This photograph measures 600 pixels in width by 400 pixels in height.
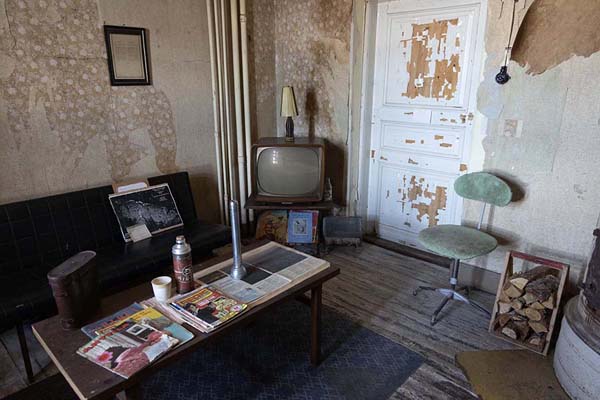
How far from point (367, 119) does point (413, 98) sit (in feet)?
1.35

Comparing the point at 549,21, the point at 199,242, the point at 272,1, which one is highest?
the point at 272,1

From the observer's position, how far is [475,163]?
103 inches

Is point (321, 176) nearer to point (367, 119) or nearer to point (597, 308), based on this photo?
point (367, 119)

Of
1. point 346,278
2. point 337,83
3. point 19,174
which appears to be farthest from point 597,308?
point 19,174

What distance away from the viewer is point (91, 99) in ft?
8.27

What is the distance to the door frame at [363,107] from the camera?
2588 mm

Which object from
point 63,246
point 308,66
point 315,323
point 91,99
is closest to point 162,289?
point 315,323

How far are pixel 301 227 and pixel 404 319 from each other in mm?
1153

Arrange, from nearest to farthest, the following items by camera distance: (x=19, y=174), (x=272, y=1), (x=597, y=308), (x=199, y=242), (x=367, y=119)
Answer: (x=597, y=308) → (x=19, y=174) → (x=199, y=242) → (x=367, y=119) → (x=272, y=1)

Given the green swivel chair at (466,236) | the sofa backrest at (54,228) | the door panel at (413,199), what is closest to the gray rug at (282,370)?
the green swivel chair at (466,236)

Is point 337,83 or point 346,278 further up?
point 337,83

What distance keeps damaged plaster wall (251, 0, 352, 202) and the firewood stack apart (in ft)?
5.47

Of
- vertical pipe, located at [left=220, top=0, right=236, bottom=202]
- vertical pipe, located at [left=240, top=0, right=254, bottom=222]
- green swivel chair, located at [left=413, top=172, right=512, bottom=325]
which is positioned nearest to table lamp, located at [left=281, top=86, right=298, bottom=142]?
vertical pipe, located at [left=240, top=0, right=254, bottom=222]

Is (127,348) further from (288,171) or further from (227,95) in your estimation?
(227,95)
